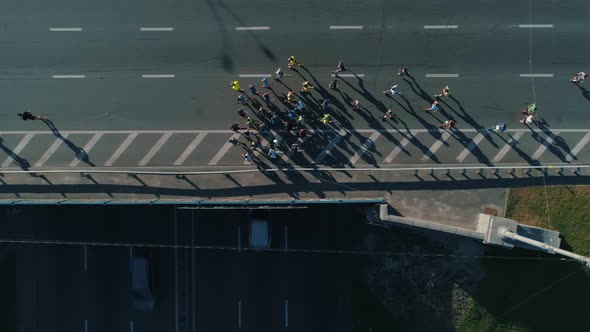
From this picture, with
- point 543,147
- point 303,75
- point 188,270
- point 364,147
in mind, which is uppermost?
point 303,75

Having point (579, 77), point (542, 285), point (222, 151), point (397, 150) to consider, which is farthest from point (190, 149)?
point (579, 77)

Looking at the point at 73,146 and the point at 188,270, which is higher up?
the point at 73,146

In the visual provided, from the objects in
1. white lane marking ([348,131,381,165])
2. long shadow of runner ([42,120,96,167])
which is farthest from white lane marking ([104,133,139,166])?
white lane marking ([348,131,381,165])

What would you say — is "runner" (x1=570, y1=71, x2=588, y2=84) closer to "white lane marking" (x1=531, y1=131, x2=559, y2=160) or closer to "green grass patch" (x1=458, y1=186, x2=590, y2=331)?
"white lane marking" (x1=531, y1=131, x2=559, y2=160)

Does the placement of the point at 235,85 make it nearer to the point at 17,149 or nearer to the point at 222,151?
the point at 222,151

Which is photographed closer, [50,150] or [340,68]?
[340,68]

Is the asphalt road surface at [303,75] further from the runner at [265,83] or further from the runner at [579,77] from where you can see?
the runner at [265,83]

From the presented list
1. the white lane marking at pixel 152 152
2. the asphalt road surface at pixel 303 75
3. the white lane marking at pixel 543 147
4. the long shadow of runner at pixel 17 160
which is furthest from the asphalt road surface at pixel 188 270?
the white lane marking at pixel 543 147
